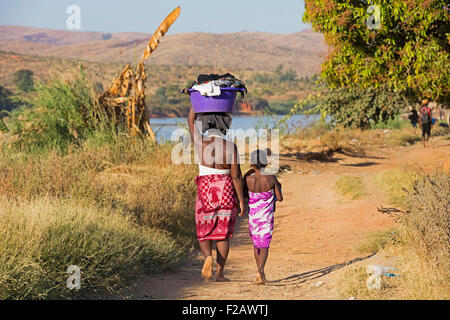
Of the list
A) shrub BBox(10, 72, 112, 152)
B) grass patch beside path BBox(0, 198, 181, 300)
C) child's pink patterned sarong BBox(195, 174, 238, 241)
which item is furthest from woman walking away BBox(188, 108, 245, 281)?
shrub BBox(10, 72, 112, 152)

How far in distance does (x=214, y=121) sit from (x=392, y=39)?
6.77 m

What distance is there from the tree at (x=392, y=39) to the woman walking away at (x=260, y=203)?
18.3 ft

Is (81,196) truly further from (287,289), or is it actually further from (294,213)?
(294,213)

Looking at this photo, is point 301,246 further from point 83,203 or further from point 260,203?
point 83,203

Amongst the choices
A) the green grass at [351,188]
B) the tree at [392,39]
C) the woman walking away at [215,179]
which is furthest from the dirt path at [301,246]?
the tree at [392,39]

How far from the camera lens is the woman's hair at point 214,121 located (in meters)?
6.10

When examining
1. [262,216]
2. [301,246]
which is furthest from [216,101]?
[301,246]

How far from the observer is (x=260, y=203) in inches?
258

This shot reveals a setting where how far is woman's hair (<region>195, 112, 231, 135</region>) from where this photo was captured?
20.0 feet

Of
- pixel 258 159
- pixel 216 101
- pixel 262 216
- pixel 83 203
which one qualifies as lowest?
pixel 83 203

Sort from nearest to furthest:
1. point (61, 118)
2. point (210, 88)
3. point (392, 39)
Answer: point (210, 88) < point (392, 39) < point (61, 118)

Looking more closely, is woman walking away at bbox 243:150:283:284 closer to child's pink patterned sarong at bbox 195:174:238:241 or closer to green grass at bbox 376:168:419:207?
child's pink patterned sarong at bbox 195:174:238:241
